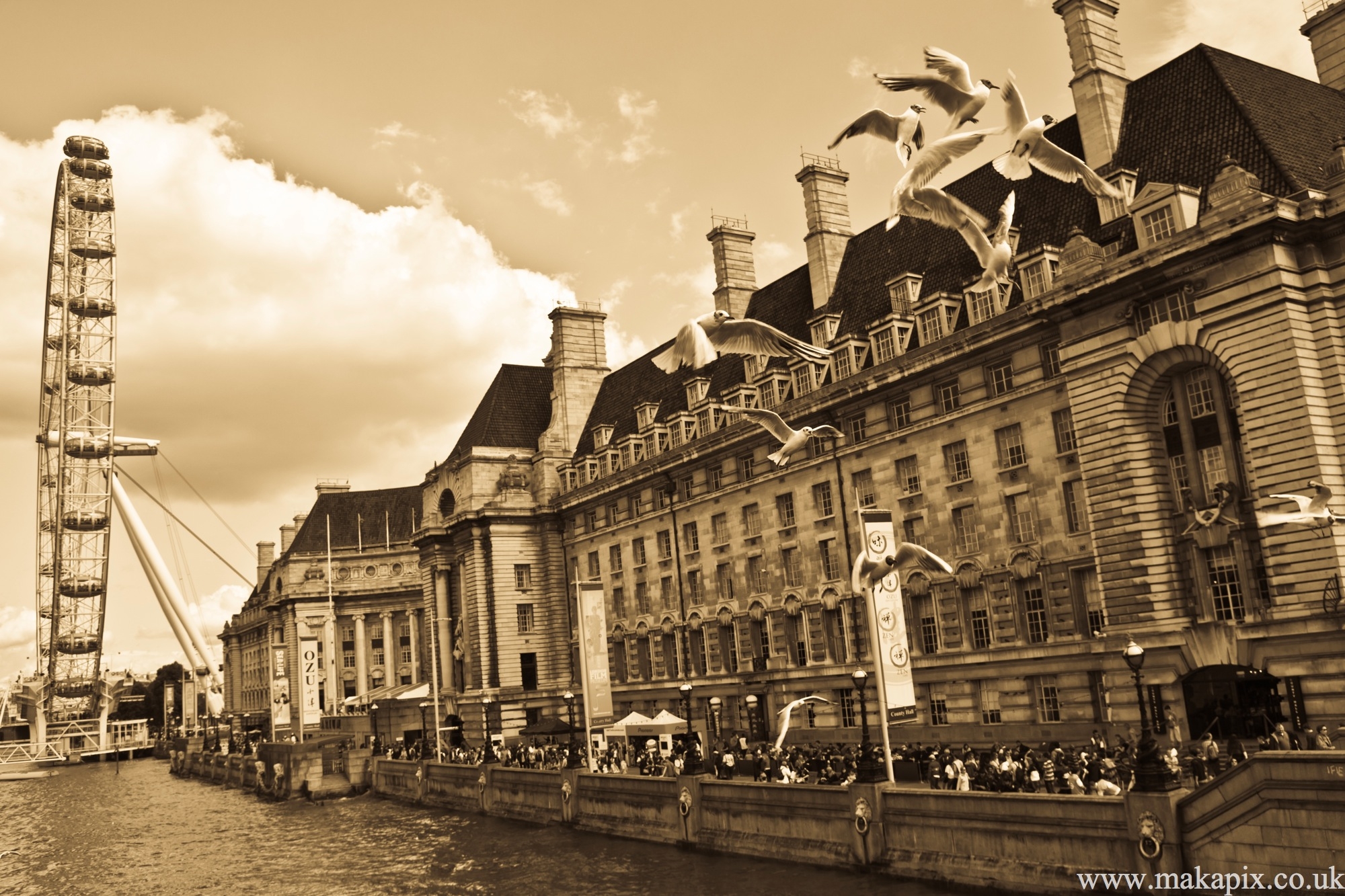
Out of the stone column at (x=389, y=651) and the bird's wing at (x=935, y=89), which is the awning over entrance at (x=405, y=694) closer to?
the stone column at (x=389, y=651)

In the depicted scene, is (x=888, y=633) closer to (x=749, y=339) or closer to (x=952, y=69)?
(x=749, y=339)

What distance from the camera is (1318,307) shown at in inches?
1380

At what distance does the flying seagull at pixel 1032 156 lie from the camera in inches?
567

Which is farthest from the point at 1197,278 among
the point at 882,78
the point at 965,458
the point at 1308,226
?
the point at 882,78

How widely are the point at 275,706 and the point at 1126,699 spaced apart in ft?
255

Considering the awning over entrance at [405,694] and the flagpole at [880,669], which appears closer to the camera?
the flagpole at [880,669]

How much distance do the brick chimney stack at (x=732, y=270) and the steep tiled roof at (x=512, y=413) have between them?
22853 mm

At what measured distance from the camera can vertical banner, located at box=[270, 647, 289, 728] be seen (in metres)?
96.7

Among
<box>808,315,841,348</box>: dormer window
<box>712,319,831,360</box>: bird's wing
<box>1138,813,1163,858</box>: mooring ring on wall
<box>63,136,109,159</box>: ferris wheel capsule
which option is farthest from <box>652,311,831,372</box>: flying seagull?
<box>63,136,109,159</box>: ferris wheel capsule

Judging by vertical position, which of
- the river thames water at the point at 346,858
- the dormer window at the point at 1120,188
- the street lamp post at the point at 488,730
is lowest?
the river thames water at the point at 346,858

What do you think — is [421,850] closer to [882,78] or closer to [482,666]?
[482,666]

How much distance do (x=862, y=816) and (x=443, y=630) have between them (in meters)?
60.5

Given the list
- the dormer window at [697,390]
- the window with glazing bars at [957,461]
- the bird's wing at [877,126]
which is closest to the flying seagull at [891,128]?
the bird's wing at [877,126]

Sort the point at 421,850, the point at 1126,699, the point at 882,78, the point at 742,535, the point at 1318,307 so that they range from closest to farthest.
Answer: the point at 882,78 → the point at 1318,307 → the point at 1126,699 → the point at 421,850 → the point at 742,535
